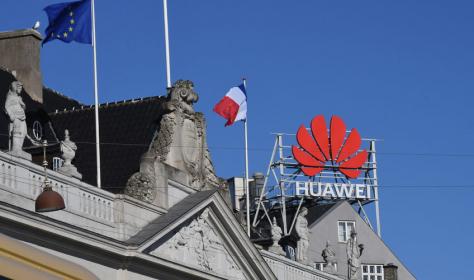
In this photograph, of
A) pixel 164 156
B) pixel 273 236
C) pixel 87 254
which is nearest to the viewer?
pixel 87 254

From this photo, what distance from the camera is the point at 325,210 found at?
265 feet

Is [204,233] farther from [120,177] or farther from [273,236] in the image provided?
[273,236]

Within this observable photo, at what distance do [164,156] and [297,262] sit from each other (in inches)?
445

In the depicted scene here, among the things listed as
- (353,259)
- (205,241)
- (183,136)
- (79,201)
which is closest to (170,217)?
(205,241)

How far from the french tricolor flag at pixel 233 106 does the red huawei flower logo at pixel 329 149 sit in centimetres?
2194

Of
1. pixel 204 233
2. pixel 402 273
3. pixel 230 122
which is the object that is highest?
pixel 230 122

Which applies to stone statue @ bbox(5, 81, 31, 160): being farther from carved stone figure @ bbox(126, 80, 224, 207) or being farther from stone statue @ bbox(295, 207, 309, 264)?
stone statue @ bbox(295, 207, 309, 264)

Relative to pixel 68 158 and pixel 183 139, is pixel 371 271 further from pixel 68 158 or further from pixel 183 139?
pixel 68 158

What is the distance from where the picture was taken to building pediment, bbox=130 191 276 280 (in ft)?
145

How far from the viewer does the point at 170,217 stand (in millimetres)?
44844

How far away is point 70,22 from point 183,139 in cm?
547

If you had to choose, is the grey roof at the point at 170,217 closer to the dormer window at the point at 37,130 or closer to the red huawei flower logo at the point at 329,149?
the dormer window at the point at 37,130

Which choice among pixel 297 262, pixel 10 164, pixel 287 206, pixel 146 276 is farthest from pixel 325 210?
pixel 10 164

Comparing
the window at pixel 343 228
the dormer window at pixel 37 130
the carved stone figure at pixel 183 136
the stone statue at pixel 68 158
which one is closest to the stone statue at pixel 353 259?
the carved stone figure at pixel 183 136
